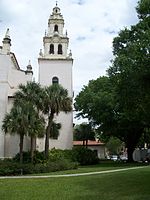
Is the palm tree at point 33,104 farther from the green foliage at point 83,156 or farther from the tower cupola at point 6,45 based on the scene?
the green foliage at point 83,156

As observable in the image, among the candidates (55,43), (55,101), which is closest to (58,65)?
(55,43)

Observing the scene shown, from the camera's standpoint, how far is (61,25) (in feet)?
190

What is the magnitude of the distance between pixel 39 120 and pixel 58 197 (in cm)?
2091

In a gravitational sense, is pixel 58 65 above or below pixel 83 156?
above

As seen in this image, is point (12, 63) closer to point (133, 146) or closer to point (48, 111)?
point (48, 111)

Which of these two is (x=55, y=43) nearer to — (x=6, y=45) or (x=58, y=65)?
(x=58, y=65)

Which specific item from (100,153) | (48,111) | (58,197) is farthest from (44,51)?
(100,153)

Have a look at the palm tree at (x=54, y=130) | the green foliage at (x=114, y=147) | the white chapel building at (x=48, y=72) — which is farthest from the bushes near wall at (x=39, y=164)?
the green foliage at (x=114, y=147)

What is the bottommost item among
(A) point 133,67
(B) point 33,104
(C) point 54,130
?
(C) point 54,130

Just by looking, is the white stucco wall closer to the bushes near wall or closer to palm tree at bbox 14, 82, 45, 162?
the bushes near wall

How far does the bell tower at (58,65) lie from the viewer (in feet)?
174

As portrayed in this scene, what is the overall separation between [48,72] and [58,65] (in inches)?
69.1

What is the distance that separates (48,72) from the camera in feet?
181

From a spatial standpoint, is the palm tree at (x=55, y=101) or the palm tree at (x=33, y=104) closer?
the palm tree at (x=33, y=104)
